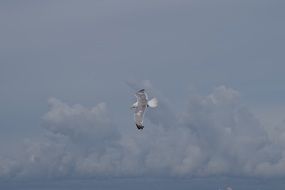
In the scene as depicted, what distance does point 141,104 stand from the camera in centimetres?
7462

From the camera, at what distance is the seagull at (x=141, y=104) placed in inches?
2704

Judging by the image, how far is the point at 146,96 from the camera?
72.4 metres

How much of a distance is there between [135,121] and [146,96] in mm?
6767

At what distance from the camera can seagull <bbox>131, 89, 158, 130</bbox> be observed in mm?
68688

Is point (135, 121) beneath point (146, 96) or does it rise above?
beneath

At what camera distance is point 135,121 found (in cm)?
6994
